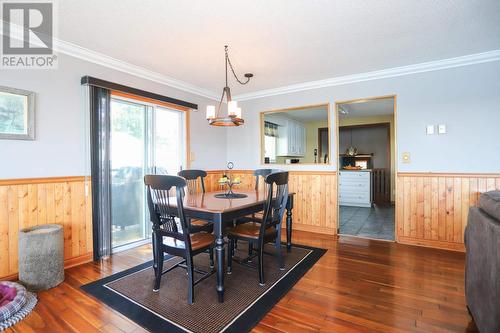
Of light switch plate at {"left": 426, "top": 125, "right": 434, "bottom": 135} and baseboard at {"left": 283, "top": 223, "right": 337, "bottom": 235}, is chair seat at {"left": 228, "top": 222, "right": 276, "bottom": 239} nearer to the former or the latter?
baseboard at {"left": 283, "top": 223, "right": 337, "bottom": 235}

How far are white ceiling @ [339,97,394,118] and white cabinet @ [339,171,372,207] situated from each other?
1.51m

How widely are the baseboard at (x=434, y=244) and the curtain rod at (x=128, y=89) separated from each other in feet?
12.4

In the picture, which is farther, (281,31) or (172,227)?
(281,31)

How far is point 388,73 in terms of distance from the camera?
358 cm

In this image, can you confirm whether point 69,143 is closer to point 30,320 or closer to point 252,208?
point 30,320

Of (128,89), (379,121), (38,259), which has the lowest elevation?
(38,259)

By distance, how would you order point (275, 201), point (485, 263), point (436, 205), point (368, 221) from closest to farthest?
point (485, 263)
point (275, 201)
point (436, 205)
point (368, 221)

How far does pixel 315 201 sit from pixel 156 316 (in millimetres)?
2968

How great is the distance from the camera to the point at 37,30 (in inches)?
95.9

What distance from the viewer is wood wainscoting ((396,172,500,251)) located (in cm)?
317

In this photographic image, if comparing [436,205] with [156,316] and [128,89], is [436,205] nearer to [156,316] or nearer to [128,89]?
[156,316]

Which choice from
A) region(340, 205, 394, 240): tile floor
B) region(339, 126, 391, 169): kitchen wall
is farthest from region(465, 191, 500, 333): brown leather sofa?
region(339, 126, 391, 169): kitchen wall

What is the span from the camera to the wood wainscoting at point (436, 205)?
3.17 meters

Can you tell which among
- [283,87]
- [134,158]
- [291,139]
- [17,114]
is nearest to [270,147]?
[291,139]
